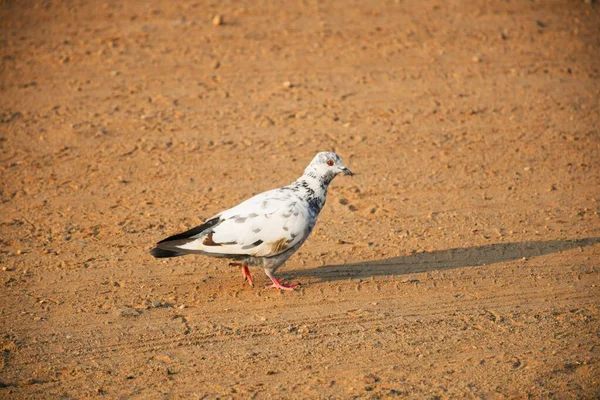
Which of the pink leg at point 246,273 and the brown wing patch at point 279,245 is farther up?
the brown wing patch at point 279,245

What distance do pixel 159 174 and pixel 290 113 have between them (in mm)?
2040

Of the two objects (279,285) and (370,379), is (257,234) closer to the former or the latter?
(279,285)

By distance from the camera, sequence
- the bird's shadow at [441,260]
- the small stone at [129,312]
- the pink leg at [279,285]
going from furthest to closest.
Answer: the bird's shadow at [441,260] → the pink leg at [279,285] → the small stone at [129,312]

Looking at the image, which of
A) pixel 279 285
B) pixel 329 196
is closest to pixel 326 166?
pixel 279 285

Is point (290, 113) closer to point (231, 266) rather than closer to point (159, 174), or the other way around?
point (159, 174)

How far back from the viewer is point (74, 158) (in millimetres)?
8531

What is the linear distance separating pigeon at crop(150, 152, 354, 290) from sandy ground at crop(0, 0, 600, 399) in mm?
332

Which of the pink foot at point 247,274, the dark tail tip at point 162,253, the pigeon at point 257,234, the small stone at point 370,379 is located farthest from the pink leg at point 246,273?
the small stone at point 370,379

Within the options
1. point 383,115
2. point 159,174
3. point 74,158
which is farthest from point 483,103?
point 74,158

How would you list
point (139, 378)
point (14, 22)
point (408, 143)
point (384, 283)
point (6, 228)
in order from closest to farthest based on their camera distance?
point (139, 378), point (384, 283), point (6, 228), point (408, 143), point (14, 22)

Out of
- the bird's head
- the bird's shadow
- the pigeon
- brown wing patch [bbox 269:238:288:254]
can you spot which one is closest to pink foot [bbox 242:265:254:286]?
the pigeon

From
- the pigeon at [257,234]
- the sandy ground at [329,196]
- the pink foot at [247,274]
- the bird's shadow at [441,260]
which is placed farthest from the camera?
the bird's shadow at [441,260]

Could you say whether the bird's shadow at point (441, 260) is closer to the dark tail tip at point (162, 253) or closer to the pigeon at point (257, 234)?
the pigeon at point (257, 234)

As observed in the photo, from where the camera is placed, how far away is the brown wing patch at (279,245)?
5.98m
